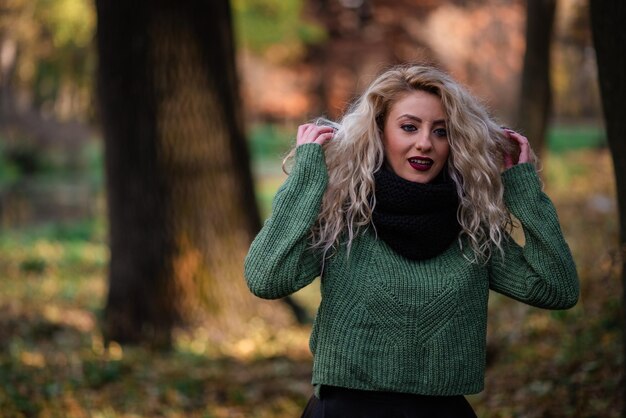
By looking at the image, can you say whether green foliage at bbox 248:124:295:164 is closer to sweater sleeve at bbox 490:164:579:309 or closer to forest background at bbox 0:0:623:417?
forest background at bbox 0:0:623:417

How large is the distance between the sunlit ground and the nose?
61.8 inches

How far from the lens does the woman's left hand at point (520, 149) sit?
3292 millimetres

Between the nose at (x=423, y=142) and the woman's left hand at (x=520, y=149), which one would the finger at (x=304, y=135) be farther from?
the woman's left hand at (x=520, y=149)

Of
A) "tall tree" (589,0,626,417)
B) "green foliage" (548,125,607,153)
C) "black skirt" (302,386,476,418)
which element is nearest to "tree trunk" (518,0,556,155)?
"tall tree" (589,0,626,417)

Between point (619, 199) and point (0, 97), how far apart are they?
23374 mm

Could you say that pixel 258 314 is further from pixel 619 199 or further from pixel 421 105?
pixel 421 105

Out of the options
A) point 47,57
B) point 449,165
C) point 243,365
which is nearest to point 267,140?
point 47,57

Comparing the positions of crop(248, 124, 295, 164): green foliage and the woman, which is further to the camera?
crop(248, 124, 295, 164): green foliage

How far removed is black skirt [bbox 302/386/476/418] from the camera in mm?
3012

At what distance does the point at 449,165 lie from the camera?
3199mm

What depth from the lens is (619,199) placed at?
13.8ft

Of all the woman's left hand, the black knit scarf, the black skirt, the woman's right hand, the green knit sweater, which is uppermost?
the woman's right hand

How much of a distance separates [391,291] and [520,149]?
0.76m

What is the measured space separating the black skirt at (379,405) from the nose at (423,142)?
0.82m
